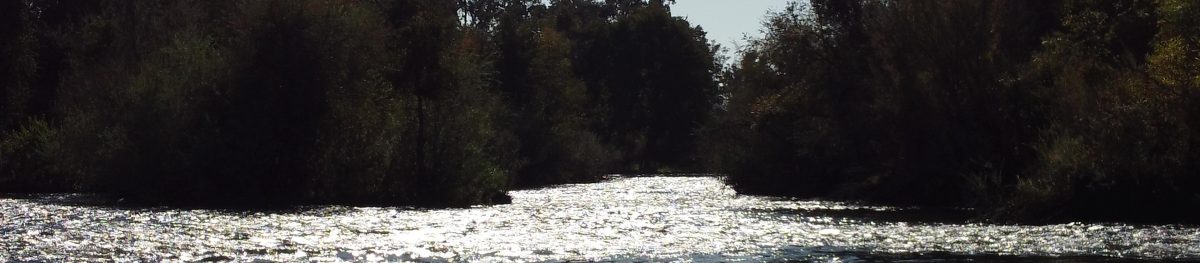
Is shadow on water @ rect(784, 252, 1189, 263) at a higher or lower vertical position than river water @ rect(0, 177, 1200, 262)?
lower

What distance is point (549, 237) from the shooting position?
26969 mm

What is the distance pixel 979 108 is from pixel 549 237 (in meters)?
20.8

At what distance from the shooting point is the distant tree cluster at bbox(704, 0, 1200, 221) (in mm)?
32656

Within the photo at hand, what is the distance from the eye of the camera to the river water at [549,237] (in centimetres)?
2238

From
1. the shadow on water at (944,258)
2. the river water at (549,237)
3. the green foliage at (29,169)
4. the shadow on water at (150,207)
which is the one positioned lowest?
the shadow on water at (944,258)

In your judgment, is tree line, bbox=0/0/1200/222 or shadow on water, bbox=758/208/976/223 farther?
shadow on water, bbox=758/208/976/223

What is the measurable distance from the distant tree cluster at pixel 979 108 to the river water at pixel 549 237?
3126 mm

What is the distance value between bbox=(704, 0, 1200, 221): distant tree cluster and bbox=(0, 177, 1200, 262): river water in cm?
313

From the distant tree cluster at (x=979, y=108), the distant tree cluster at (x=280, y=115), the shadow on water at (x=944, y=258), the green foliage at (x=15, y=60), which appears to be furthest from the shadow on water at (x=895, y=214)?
the green foliage at (x=15, y=60)

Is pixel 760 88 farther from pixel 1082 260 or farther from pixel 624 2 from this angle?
pixel 624 2

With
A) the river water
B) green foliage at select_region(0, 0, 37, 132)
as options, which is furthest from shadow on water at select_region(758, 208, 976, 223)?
green foliage at select_region(0, 0, 37, 132)

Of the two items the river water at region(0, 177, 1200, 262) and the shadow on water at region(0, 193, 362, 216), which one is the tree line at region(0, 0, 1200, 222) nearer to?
the shadow on water at region(0, 193, 362, 216)

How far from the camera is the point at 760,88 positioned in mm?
60375

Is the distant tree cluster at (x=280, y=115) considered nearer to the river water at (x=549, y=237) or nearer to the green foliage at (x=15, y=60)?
the green foliage at (x=15, y=60)
